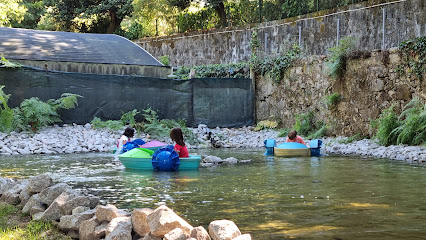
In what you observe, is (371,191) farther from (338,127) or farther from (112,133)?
(112,133)

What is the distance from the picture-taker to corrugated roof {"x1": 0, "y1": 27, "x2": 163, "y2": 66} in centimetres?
2006

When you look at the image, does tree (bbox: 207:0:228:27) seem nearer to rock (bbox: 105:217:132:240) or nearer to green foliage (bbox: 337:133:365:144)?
green foliage (bbox: 337:133:365:144)

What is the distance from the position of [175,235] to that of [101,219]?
1.05 meters

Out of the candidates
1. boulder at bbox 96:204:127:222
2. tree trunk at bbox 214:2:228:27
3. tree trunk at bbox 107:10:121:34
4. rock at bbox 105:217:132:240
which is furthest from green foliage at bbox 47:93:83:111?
tree trunk at bbox 107:10:121:34

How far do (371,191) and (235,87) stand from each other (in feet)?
43.0

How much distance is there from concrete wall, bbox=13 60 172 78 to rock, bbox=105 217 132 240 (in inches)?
643

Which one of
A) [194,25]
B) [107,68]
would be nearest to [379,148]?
[107,68]

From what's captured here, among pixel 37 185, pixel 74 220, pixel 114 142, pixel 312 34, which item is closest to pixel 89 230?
pixel 74 220

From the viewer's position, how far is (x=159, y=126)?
1723 cm

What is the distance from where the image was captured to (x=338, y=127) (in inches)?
633

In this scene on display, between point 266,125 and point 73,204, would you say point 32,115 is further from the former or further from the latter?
point 73,204

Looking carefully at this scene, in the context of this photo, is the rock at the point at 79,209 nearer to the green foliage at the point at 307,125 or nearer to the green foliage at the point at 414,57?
the green foliage at the point at 414,57

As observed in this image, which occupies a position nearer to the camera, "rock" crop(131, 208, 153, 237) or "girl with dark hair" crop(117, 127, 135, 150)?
"rock" crop(131, 208, 153, 237)

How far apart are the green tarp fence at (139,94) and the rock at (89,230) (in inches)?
511
